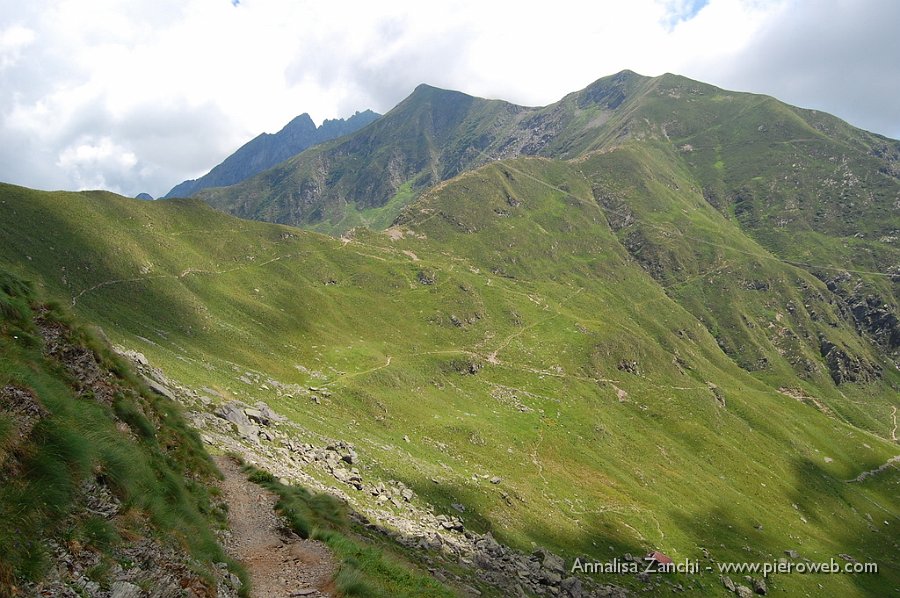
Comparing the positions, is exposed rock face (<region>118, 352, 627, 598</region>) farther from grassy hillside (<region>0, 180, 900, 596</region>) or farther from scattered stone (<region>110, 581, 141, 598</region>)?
scattered stone (<region>110, 581, 141, 598</region>)

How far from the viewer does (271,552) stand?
18984 mm

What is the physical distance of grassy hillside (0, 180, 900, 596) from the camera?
62031 millimetres

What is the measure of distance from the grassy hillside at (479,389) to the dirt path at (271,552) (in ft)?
59.7

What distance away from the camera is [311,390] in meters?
68.3

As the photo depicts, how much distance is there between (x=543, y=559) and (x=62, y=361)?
45.1 metres

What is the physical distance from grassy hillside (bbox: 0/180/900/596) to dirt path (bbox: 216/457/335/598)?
18184 millimetres

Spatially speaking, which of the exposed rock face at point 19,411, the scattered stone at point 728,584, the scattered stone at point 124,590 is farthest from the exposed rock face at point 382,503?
the scattered stone at point 728,584

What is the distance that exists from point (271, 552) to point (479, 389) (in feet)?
279

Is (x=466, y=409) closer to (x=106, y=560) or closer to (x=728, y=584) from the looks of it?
(x=728, y=584)

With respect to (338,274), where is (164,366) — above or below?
below

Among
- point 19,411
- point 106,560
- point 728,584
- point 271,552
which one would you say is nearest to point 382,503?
point 271,552

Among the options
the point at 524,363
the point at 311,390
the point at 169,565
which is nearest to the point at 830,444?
the point at 524,363

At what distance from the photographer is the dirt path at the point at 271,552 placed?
16.4 metres

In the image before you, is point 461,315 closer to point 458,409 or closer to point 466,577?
point 458,409
